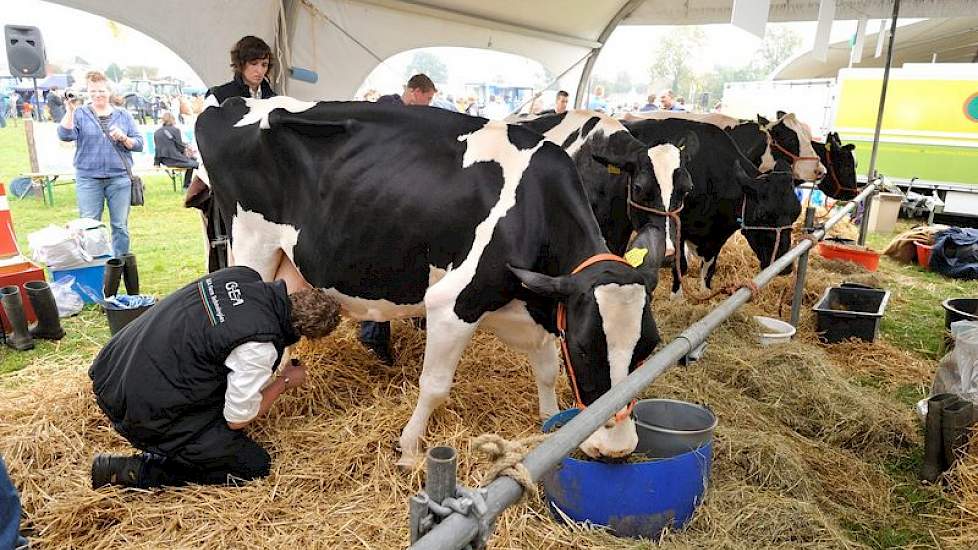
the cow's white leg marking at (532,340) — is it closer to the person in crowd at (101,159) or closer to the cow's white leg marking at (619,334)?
the cow's white leg marking at (619,334)

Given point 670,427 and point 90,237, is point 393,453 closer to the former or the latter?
point 670,427

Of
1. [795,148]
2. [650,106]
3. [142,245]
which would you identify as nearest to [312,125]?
[795,148]

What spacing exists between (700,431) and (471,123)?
1.92 metres

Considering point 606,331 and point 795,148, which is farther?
point 795,148

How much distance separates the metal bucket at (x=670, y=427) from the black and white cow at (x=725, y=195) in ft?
9.45

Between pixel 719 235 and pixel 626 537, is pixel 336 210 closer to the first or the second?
pixel 626 537

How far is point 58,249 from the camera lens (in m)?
5.69

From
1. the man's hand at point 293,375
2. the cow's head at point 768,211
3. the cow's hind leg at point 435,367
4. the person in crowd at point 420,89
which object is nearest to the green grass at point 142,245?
the man's hand at point 293,375

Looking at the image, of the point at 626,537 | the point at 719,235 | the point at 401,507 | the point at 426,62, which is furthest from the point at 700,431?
the point at 426,62

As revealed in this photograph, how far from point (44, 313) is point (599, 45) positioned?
876 centimetres

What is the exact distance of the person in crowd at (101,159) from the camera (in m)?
6.36

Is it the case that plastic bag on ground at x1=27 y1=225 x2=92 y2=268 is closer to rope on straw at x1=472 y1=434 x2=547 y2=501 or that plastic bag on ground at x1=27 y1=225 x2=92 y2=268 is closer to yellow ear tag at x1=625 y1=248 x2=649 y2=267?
yellow ear tag at x1=625 y1=248 x2=649 y2=267

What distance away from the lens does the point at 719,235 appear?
642 cm

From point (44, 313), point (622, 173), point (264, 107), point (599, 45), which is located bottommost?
point (44, 313)
